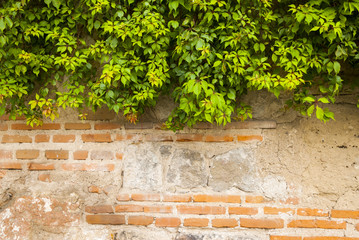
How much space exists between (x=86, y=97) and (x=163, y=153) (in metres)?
0.63

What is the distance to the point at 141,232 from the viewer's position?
2.09m

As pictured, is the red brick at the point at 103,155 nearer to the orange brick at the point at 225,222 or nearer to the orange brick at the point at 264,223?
the orange brick at the point at 225,222

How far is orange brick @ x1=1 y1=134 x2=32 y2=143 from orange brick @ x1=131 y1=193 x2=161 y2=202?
84 cm

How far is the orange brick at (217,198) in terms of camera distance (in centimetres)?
205

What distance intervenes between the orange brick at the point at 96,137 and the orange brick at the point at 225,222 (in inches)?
34.8

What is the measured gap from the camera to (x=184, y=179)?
2.09 meters

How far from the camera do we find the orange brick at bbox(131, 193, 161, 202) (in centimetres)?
210

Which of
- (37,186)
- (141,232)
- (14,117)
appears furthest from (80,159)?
(141,232)

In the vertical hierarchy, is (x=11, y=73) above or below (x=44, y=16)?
below

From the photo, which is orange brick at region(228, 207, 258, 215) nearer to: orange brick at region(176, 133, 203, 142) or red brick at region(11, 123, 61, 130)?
orange brick at region(176, 133, 203, 142)

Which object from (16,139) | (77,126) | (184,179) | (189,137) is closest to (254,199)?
(184,179)

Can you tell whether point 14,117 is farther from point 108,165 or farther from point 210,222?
point 210,222

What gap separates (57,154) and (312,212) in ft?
5.67

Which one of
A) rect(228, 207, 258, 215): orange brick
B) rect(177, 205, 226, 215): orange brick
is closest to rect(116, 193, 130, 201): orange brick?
rect(177, 205, 226, 215): orange brick
